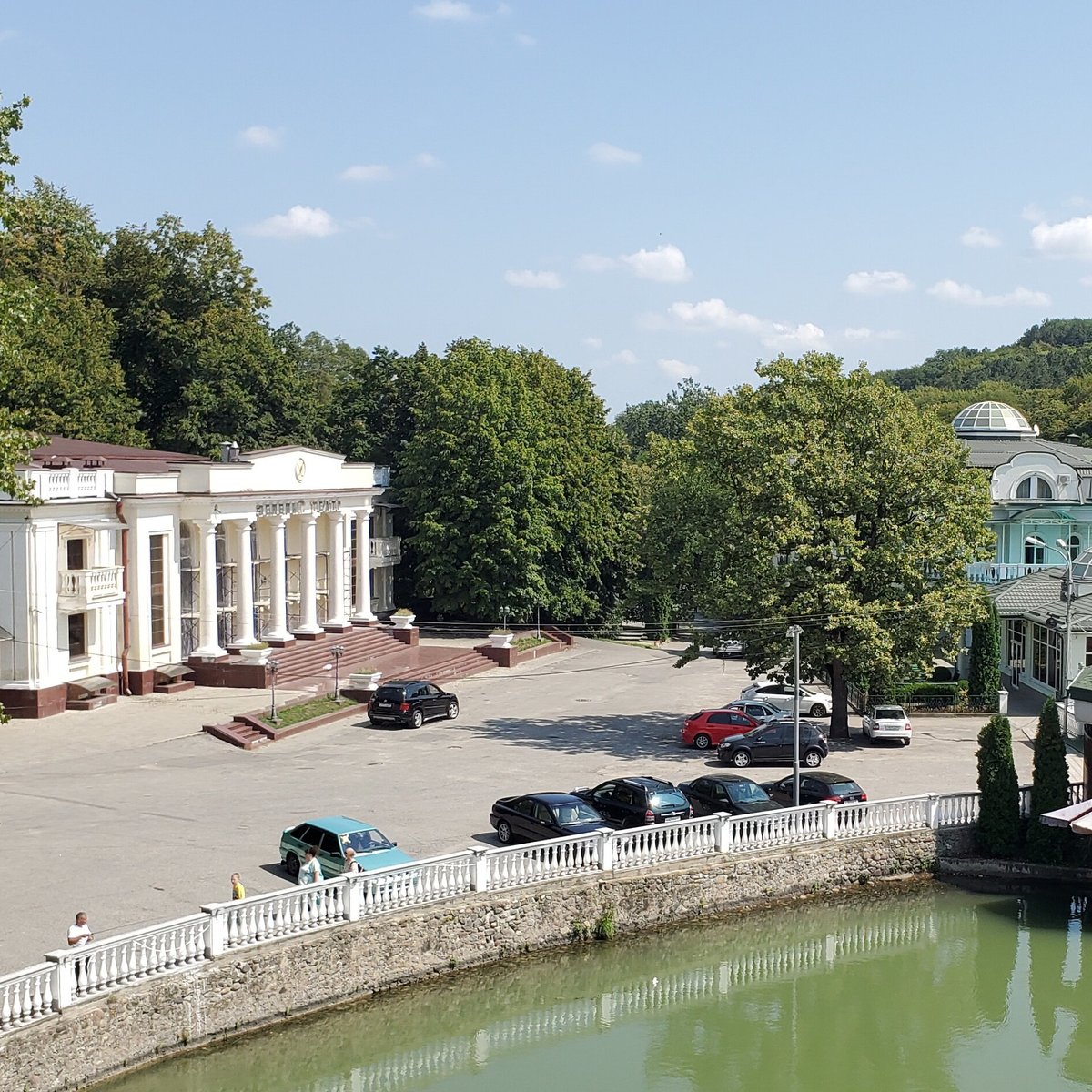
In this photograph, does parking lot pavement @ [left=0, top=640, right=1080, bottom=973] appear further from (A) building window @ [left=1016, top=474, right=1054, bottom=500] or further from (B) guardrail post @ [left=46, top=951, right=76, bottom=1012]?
(A) building window @ [left=1016, top=474, right=1054, bottom=500]

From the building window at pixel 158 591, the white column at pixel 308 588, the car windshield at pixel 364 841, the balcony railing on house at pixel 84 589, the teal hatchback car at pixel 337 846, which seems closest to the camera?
the teal hatchback car at pixel 337 846

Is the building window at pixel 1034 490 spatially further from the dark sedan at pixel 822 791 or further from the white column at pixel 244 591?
the white column at pixel 244 591

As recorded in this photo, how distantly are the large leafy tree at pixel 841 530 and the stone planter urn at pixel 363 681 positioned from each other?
1125 centimetres

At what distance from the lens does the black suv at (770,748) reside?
120 feet

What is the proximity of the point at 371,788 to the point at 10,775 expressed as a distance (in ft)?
29.5

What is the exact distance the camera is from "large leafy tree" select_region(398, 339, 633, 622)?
190 feet

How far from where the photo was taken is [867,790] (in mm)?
33469

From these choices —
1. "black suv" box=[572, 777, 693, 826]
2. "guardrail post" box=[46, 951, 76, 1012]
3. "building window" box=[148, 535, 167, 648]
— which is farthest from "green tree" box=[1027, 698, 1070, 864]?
"building window" box=[148, 535, 167, 648]

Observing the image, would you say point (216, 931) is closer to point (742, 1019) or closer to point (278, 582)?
point (742, 1019)

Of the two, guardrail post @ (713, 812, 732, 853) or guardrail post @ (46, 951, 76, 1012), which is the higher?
guardrail post @ (46, 951, 76, 1012)

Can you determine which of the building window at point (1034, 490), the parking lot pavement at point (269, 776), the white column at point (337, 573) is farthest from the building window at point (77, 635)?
the building window at point (1034, 490)

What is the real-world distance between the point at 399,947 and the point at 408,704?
1830 cm

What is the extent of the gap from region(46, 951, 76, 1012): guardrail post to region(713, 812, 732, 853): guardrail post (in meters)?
13.4

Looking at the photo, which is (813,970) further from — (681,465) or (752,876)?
(681,465)
